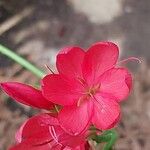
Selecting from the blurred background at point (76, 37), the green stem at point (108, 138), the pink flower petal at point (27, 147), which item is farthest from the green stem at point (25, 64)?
the blurred background at point (76, 37)

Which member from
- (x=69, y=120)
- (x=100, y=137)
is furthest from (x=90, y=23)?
(x=69, y=120)

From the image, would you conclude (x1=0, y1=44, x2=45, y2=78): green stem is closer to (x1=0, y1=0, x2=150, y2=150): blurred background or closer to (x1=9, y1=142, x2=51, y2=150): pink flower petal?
(x1=9, y1=142, x2=51, y2=150): pink flower petal

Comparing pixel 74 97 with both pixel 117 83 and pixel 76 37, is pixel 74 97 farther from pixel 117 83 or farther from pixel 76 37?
pixel 76 37

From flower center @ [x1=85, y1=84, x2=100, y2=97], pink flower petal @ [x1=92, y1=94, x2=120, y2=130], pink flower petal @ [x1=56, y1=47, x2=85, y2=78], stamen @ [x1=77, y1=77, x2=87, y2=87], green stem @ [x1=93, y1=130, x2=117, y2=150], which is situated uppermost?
pink flower petal @ [x1=56, y1=47, x2=85, y2=78]

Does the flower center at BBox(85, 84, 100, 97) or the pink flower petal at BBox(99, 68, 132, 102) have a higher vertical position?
the flower center at BBox(85, 84, 100, 97)

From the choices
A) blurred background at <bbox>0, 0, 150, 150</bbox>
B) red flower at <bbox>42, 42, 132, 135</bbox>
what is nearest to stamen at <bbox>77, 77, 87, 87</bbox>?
red flower at <bbox>42, 42, 132, 135</bbox>

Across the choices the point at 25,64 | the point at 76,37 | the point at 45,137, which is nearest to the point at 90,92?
the point at 45,137
